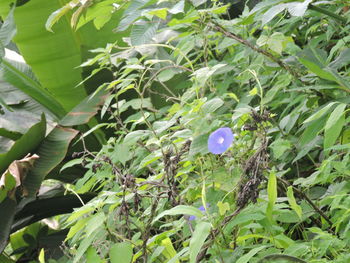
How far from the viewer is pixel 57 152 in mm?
2582

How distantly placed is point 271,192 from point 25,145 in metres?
1.63

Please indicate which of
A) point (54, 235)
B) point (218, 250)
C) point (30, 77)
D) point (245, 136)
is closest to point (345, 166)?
point (245, 136)

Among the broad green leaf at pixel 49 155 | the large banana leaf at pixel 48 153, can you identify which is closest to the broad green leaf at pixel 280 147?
the large banana leaf at pixel 48 153

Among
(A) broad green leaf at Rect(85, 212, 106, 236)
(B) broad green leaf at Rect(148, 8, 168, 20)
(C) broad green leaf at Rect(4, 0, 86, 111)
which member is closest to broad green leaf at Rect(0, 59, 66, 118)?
(C) broad green leaf at Rect(4, 0, 86, 111)

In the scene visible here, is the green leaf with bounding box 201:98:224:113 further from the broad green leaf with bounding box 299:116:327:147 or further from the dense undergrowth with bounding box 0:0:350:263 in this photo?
the broad green leaf with bounding box 299:116:327:147

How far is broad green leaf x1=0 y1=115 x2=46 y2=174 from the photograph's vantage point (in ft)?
8.30

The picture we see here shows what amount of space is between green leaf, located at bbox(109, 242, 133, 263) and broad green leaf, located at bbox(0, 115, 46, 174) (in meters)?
1.38

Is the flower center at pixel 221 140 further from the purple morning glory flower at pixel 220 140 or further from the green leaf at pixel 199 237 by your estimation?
the green leaf at pixel 199 237

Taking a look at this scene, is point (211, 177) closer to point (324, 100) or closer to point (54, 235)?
point (324, 100)

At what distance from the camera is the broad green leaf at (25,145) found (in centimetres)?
253

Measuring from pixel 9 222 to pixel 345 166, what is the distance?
1.43 meters

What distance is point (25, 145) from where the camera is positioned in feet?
8.42

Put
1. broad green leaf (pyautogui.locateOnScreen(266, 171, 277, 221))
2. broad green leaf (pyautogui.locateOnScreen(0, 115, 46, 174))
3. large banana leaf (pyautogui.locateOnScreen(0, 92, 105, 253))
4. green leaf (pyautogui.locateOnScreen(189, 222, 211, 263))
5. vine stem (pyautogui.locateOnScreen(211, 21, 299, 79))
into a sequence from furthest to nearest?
broad green leaf (pyautogui.locateOnScreen(0, 115, 46, 174)) → large banana leaf (pyautogui.locateOnScreen(0, 92, 105, 253)) → vine stem (pyautogui.locateOnScreen(211, 21, 299, 79)) → broad green leaf (pyautogui.locateOnScreen(266, 171, 277, 221)) → green leaf (pyautogui.locateOnScreen(189, 222, 211, 263))

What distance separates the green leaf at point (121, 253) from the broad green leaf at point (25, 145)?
4.54 ft
